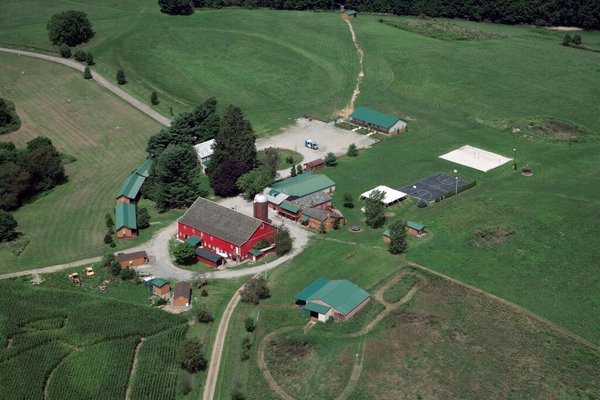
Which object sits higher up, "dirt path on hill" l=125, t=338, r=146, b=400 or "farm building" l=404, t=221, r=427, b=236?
"farm building" l=404, t=221, r=427, b=236

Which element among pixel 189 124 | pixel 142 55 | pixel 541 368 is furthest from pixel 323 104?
pixel 541 368

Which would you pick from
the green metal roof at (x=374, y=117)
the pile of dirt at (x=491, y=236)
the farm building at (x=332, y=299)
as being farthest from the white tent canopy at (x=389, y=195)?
the green metal roof at (x=374, y=117)

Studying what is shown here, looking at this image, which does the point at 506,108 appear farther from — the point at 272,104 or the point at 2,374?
the point at 2,374

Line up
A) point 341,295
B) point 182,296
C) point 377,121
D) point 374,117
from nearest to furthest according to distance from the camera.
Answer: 1. point 341,295
2. point 182,296
3. point 377,121
4. point 374,117

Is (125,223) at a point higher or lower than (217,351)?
higher

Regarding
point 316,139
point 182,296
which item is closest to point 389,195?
point 316,139

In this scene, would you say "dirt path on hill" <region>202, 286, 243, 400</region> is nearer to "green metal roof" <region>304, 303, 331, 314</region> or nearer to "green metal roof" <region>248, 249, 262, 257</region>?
"green metal roof" <region>248, 249, 262, 257</region>

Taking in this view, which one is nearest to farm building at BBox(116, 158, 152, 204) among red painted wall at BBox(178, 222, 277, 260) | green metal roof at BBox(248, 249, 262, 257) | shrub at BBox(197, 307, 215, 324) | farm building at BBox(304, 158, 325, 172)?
red painted wall at BBox(178, 222, 277, 260)

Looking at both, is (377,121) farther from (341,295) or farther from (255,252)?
(341,295)
